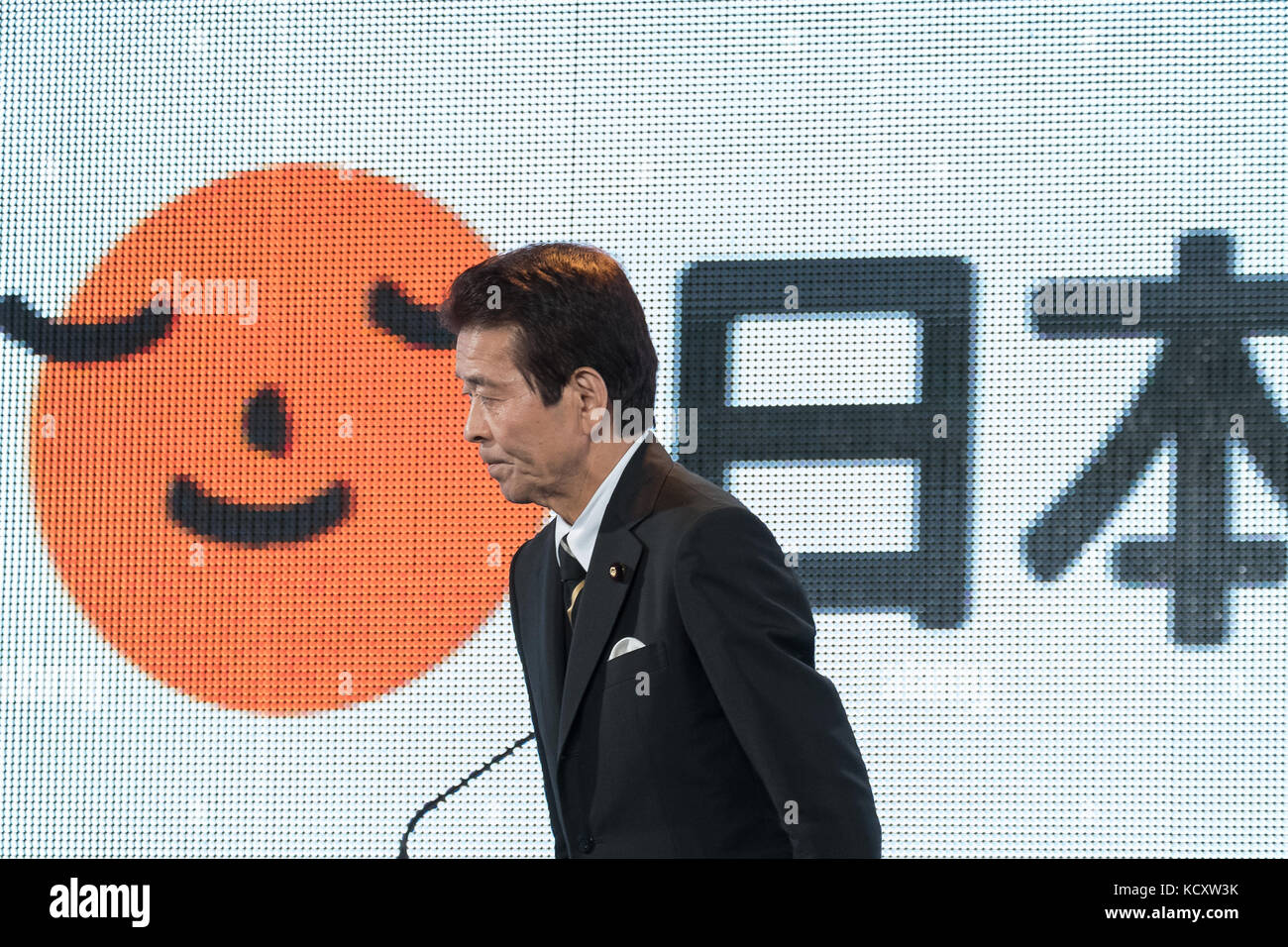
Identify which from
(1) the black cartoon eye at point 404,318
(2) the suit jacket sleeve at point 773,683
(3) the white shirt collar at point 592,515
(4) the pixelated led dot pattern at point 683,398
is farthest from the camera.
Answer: (1) the black cartoon eye at point 404,318

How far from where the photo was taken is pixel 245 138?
2646 mm

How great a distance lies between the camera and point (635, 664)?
1.19 meters

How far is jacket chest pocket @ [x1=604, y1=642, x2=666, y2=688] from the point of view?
1.18 m

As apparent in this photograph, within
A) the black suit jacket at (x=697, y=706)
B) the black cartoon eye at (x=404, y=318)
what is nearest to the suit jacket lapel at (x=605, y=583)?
the black suit jacket at (x=697, y=706)

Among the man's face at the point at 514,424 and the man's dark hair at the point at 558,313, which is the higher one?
the man's dark hair at the point at 558,313

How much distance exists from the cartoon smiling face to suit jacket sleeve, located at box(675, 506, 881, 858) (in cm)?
143

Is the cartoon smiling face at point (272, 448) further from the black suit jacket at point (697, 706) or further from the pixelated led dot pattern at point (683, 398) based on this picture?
the black suit jacket at point (697, 706)

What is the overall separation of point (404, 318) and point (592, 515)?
1.40 metres

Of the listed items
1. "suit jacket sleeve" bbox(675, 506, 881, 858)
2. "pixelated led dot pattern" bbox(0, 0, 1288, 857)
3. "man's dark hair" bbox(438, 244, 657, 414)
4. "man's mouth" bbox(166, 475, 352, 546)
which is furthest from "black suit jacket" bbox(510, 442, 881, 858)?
"man's mouth" bbox(166, 475, 352, 546)

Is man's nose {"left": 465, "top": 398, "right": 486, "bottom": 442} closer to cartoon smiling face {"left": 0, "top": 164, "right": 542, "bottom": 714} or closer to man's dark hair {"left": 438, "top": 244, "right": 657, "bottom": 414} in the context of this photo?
man's dark hair {"left": 438, "top": 244, "right": 657, "bottom": 414}

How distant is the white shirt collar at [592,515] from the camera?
1.32 meters

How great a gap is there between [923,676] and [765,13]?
1411 mm

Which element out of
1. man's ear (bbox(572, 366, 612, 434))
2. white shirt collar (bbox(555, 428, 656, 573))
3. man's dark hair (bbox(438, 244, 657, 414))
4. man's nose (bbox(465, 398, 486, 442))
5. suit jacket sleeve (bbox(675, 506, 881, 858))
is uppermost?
man's dark hair (bbox(438, 244, 657, 414))

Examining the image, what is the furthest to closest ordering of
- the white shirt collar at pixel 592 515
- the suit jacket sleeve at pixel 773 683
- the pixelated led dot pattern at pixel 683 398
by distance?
1. the pixelated led dot pattern at pixel 683 398
2. the white shirt collar at pixel 592 515
3. the suit jacket sleeve at pixel 773 683
